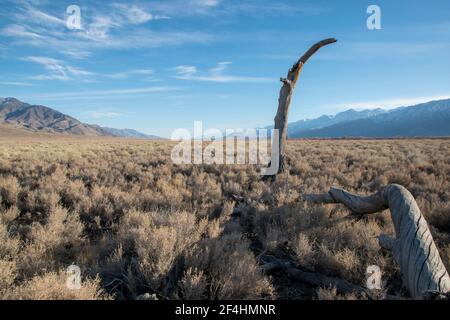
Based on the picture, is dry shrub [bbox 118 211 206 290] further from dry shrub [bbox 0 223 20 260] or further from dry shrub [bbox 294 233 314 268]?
dry shrub [bbox 294 233 314 268]

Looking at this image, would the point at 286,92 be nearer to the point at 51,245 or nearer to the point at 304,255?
the point at 304,255

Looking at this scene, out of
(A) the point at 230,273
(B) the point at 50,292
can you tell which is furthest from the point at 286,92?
(B) the point at 50,292

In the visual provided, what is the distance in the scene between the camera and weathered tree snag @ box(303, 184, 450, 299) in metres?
3.33

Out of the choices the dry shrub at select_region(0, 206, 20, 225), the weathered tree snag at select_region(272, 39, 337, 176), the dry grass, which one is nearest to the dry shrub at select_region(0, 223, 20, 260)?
the dry grass

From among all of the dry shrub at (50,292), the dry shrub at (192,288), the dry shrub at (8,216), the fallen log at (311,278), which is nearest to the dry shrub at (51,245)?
the dry shrub at (50,292)

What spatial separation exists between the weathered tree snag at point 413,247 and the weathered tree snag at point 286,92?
7.27m

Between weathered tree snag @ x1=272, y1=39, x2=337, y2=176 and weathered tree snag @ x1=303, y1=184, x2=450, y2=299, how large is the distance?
7.27 m

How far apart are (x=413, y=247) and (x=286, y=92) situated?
364 inches

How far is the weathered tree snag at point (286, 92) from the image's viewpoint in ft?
39.8

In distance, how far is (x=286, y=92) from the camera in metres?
12.3

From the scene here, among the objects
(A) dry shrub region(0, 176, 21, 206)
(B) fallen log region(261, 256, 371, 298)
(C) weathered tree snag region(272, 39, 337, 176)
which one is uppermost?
(C) weathered tree snag region(272, 39, 337, 176)
